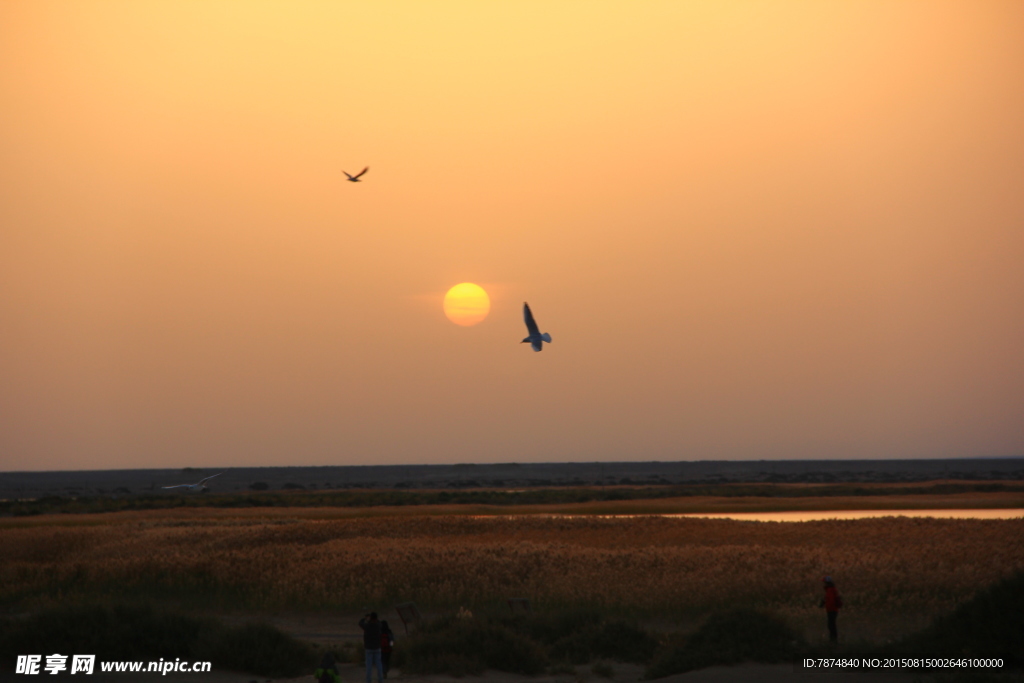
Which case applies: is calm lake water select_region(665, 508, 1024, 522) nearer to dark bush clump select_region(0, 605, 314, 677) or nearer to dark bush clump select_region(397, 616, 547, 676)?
dark bush clump select_region(397, 616, 547, 676)

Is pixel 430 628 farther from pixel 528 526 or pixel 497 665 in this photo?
pixel 528 526

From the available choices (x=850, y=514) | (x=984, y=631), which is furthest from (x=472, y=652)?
(x=850, y=514)

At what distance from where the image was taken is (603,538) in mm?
43406

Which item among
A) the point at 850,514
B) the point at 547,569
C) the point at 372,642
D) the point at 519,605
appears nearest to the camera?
the point at 372,642

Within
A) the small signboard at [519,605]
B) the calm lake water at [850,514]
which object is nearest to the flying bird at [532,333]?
the small signboard at [519,605]

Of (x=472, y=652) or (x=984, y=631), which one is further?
(x=472, y=652)

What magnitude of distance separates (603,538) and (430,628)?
23.6 metres

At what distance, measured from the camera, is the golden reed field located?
86.0ft

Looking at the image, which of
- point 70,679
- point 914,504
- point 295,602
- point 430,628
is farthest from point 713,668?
point 914,504

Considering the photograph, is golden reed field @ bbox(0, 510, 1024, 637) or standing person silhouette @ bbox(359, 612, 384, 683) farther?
golden reed field @ bbox(0, 510, 1024, 637)

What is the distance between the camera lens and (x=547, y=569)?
30.8 meters
